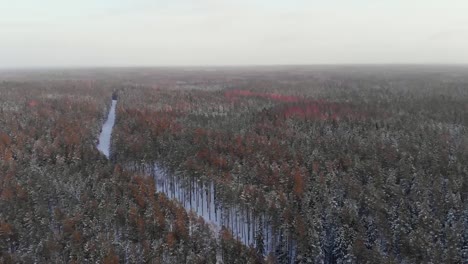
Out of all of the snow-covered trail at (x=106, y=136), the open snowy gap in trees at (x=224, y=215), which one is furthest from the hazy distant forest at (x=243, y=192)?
the snow-covered trail at (x=106, y=136)

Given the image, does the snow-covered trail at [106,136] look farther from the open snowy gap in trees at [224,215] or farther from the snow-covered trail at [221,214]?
the open snowy gap in trees at [224,215]

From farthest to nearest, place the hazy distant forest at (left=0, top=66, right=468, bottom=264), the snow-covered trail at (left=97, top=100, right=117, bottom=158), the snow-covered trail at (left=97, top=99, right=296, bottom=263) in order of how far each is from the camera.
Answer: the snow-covered trail at (left=97, top=100, right=117, bottom=158) → the snow-covered trail at (left=97, top=99, right=296, bottom=263) → the hazy distant forest at (left=0, top=66, right=468, bottom=264)

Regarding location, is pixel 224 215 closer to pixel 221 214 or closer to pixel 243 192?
pixel 221 214

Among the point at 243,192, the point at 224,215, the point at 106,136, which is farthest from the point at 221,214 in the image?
the point at 106,136

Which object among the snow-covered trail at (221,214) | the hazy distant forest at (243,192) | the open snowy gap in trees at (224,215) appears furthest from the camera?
the snow-covered trail at (221,214)

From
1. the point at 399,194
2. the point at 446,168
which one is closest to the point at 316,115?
the point at 446,168

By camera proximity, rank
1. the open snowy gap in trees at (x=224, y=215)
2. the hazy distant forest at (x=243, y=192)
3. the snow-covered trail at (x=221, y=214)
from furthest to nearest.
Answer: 1. the snow-covered trail at (x=221, y=214)
2. the open snowy gap in trees at (x=224, y=215)
3. the hazy distant forest at (x=243, y=192)

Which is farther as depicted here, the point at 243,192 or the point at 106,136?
the point at 106,136

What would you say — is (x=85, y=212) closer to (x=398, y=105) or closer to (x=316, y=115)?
(x=316, y=115)

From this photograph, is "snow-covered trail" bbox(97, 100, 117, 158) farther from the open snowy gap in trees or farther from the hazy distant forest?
the open snowy gap in trees

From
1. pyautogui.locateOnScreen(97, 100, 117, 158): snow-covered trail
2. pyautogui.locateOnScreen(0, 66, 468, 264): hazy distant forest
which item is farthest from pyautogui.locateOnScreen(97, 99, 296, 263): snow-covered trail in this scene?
pyautogui.locateOnScreen(97, 100, 117, 158): snow-covered trail

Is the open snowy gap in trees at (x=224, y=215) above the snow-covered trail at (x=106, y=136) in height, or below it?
below
